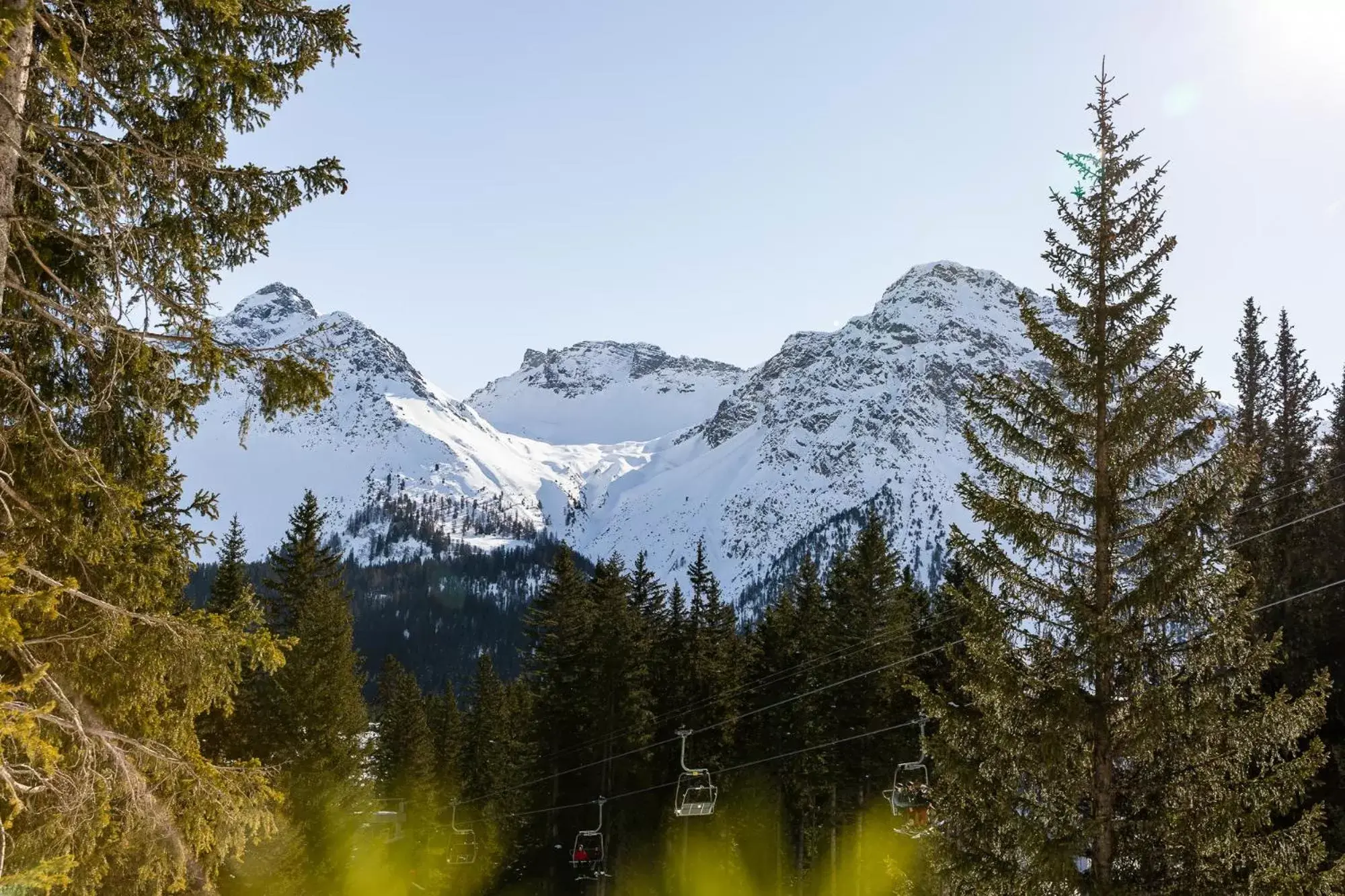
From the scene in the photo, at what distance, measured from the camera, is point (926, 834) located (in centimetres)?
1159

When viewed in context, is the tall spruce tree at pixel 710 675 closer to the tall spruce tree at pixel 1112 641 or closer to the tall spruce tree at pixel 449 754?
the tall spruce tree at pixel 449 754

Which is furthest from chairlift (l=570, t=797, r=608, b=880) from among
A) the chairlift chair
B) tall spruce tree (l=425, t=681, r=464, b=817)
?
tall spruce tree (l=425, t=681, r=464, b=817)

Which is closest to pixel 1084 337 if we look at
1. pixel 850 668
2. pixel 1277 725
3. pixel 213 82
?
pixel 1277 725

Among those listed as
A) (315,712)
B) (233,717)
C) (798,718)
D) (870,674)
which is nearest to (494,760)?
(315,712)

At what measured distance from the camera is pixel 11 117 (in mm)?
5480

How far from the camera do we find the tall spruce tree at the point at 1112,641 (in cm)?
974

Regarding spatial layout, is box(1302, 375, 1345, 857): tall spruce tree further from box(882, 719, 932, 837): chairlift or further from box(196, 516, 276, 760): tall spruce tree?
box(196, 516, 276, 760): tall spruce tree

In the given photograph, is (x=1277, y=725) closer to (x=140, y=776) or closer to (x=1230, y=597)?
(x=1230, y=597)

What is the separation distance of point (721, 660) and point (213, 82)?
30.5 m

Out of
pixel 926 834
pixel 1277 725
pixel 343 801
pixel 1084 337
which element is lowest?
pixel 343 801

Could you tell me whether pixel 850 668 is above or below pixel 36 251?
below

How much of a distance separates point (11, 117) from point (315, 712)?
23442 mm

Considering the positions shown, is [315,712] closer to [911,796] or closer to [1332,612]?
[911,796]

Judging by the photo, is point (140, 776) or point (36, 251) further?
point (36, 251)
